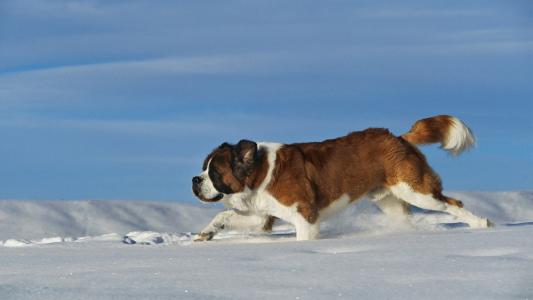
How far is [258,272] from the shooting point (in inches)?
190

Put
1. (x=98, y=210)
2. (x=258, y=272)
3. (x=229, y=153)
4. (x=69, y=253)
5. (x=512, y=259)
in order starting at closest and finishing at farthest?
(x=258, y=272) → (x=512, y=259) → (x=69, y=253) → (x=229, y=153) → (x=98, y=210)

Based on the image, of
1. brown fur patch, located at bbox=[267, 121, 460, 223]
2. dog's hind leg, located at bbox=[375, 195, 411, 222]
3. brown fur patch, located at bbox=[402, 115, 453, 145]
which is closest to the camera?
brown fur patch, located at bbox=[267, 121, 460, 223]

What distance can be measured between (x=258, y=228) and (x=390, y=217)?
155cm

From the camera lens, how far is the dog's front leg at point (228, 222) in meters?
8.23

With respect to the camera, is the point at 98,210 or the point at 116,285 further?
the point at 98,210

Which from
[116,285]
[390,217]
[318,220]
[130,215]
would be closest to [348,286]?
[116,285]

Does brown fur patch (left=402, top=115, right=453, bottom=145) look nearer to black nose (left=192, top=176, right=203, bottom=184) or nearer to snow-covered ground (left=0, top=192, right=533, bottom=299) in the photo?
snow-covered ground (left=0, top=192, right=533, bottom=299)

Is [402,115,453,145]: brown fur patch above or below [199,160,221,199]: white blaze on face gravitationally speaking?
above

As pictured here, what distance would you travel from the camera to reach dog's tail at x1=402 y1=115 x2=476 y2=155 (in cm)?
884

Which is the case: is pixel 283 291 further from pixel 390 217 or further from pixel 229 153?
pixel 390 217

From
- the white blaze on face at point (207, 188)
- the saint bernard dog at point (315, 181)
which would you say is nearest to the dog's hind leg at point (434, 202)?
the saint bernard dog at point (315, 181)

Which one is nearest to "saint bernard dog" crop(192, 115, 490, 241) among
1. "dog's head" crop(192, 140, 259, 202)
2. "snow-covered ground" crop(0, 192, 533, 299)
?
"dog's head" crop(192, 140, 259, 202)

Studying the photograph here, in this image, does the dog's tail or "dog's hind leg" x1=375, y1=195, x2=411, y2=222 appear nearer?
"dog's hind leg" x1=375, y1=195, x2=411, y2=222

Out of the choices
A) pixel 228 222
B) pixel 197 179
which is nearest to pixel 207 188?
pixel 197 179
